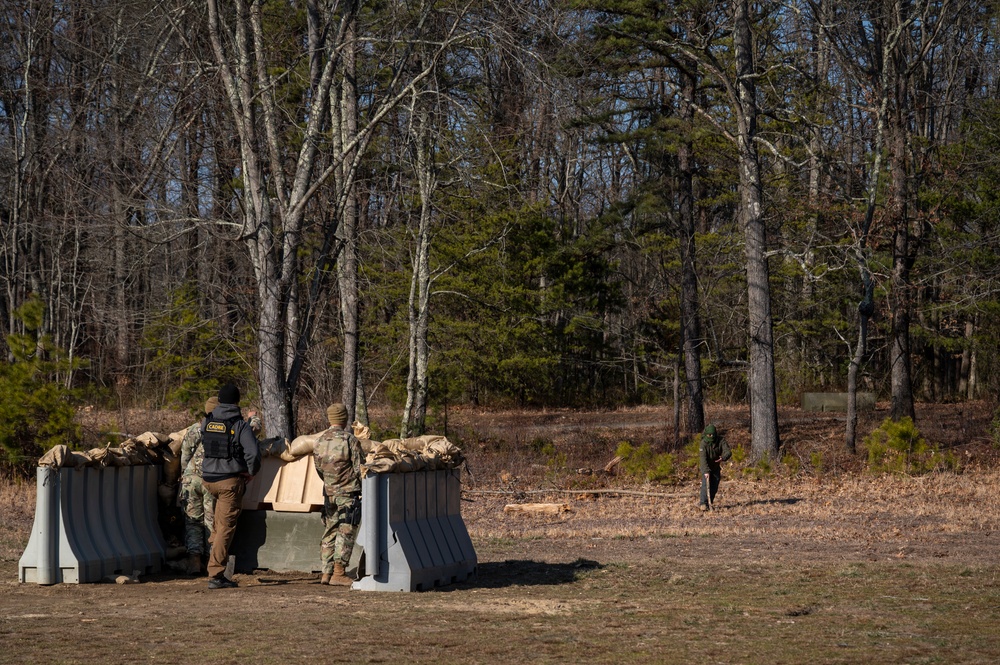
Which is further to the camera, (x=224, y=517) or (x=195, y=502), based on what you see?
(x=195, y=502)

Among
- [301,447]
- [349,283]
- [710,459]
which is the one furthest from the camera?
[349,283]

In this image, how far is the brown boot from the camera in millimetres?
11082

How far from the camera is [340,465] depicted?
1105cm

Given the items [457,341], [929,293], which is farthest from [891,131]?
[457,341]

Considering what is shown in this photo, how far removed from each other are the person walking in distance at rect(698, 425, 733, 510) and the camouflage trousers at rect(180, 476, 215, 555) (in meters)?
9.82

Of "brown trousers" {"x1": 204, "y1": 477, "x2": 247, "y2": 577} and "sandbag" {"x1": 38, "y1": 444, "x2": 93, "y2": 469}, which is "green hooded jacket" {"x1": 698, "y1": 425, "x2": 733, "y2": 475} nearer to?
"brown trousers" {"x1": 204, "y1": 477, "x2": 247, "y2": 577}

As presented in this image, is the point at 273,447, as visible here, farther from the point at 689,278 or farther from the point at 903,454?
the point at 689,278

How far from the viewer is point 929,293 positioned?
128ft

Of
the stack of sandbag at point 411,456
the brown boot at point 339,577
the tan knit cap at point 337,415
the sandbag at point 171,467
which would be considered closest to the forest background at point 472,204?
the sandbag at point 171,467

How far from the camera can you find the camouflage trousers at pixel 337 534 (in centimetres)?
1105

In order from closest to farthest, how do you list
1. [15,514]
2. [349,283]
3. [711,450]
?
[15,514] → [711,450] → [349,283]

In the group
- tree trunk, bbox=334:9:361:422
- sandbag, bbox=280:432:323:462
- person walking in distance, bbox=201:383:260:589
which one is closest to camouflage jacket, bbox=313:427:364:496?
sandbag, bbox=280:432:323:462

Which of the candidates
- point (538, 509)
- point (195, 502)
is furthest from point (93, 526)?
point (538, 509)

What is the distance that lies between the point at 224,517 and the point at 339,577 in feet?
3.97
